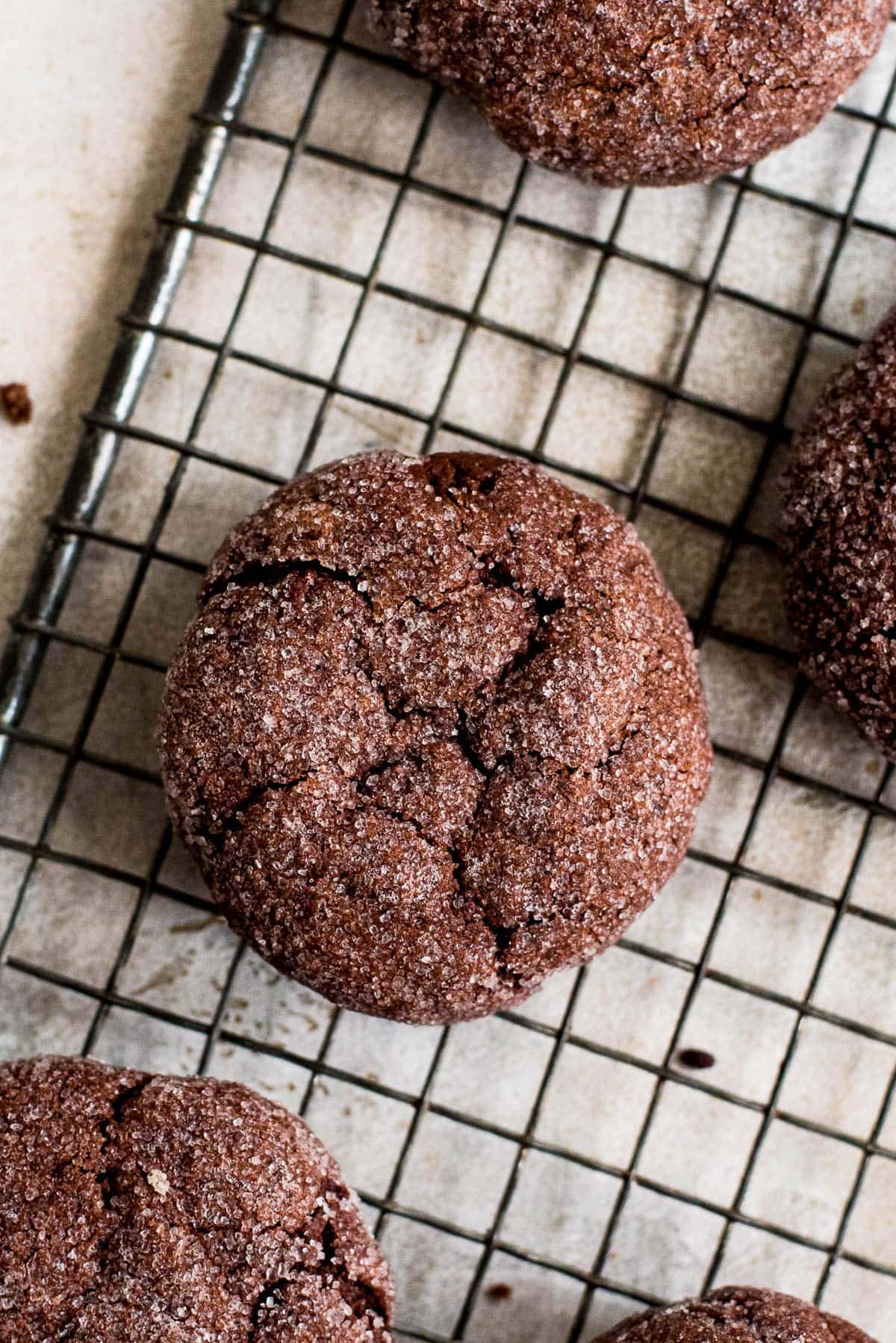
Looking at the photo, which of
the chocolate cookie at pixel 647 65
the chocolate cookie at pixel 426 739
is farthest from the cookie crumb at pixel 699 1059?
the chocolate cookie at pixel 647 65

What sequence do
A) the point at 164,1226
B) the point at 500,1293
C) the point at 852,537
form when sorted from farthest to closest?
1. the point at 500,1293
2. the point at 852,537
3. the point at 164,1226

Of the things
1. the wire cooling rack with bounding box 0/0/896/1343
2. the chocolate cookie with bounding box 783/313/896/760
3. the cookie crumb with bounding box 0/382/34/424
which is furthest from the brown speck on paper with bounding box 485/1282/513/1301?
the cookie crumb with bounding box 0/382/34/424

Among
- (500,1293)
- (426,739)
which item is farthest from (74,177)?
(500,1293)

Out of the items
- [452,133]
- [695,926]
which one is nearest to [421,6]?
[452,133]

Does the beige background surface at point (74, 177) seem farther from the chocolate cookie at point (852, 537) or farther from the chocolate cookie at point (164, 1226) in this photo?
the chocolate cookie at point (852, 537)

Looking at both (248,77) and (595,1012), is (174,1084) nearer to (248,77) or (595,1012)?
(595,1012)

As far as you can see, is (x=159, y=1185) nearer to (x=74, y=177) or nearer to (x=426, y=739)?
(x=426, y=739)
